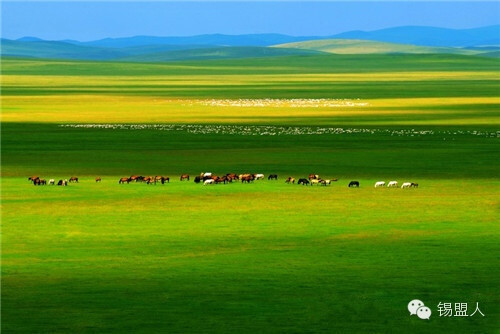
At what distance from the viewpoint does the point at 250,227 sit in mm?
25203

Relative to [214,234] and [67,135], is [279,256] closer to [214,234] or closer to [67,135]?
[214,234]

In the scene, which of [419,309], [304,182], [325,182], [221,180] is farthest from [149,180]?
[419,309]

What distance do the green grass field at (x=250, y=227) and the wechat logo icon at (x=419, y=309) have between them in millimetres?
118

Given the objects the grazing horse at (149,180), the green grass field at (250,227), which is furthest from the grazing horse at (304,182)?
the grazing horse at (149,180)

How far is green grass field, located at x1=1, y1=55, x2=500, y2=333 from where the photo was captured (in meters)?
17.3

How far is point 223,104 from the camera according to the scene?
74.2 meters

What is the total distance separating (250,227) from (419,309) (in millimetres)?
8490

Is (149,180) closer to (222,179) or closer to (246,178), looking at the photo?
(222,179)

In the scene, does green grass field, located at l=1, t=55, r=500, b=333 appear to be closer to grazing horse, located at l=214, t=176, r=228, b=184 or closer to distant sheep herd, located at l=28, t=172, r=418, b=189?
distant sheep herd, located at l=28, t=172, r=418, b=189

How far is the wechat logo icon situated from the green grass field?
12cm

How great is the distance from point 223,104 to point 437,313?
57.7m

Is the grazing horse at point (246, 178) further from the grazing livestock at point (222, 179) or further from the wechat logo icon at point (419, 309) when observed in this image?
the wechat logo icon at point (419, 309)

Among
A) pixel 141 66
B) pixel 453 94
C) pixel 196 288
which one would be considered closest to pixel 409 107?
pixel 453 94

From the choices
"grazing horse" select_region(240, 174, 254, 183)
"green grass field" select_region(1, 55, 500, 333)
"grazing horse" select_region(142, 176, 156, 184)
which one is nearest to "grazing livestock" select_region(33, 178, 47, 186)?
"green grass field" select_region(1, 55, 500, 333)
